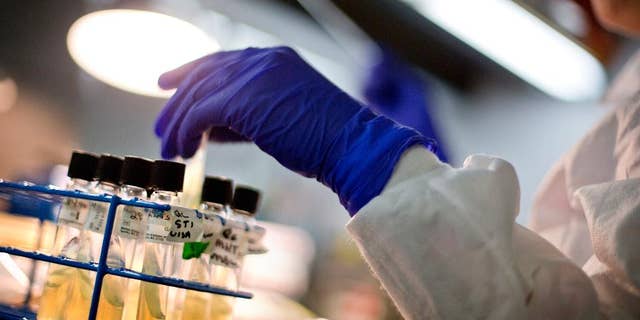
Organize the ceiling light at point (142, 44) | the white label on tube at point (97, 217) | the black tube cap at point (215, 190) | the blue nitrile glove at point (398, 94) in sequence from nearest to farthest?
1. the white label on tube at point (97, 217)
2. the black tube cap at point (215, 190)
3. the ceiling light at point (142, 44)
4. the blue nitrile glove at point (398, 94)

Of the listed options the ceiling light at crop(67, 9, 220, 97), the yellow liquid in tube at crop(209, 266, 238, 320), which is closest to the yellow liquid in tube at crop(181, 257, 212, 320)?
the yellow liquid in tube at crop(209, 266, 238, 320)

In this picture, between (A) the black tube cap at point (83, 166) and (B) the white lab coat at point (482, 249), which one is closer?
(B) the white lab coat at point (482, 249)

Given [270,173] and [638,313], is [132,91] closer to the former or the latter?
[270,173]

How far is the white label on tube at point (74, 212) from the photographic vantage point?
0.82m

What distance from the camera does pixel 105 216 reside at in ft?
2.60

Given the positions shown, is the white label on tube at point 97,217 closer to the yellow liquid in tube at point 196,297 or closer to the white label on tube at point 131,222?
the white label on tube at point 131,222

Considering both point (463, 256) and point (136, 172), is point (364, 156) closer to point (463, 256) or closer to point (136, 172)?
point (463, 256)

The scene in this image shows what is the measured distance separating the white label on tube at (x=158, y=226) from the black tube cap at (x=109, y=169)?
0.29ft

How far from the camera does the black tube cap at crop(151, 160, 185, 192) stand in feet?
2.58

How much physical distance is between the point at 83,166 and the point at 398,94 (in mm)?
1085

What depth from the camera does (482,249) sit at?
0.70 m

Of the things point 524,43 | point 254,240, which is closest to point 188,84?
point 254,240

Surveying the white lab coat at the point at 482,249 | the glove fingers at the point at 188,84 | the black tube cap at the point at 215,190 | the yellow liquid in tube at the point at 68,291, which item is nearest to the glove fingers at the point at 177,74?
the glove fingers at the point at 188,84

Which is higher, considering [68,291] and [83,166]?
[83,166]
